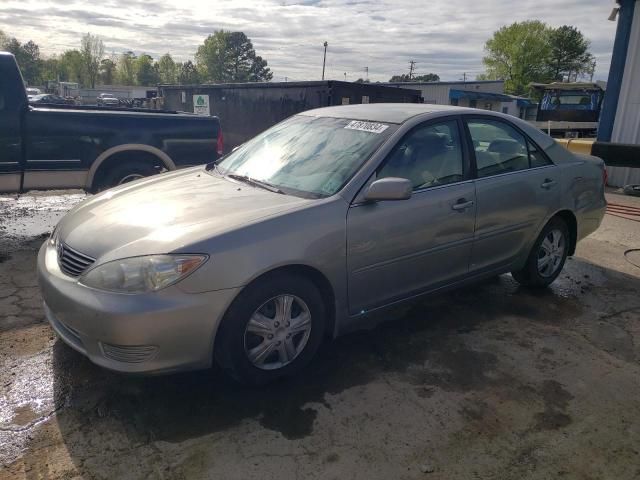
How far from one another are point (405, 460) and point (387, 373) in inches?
30.7

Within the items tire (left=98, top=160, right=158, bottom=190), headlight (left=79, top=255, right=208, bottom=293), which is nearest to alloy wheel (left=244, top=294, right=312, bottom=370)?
headlight (left=79, top=255, right=208, bottom=293)

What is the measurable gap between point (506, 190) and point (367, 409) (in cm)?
211

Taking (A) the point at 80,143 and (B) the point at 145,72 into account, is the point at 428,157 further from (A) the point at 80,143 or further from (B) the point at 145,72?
(B) the point at 145,72

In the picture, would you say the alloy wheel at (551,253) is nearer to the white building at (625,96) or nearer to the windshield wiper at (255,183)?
the windshield wiper at (255,183)

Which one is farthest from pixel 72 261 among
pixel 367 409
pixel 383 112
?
pixel 383 112

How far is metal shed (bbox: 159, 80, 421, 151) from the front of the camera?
10586 millimetres

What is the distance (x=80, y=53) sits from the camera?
9050cm

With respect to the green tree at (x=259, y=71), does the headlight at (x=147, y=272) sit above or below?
below

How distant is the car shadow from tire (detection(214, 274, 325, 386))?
0.15 m

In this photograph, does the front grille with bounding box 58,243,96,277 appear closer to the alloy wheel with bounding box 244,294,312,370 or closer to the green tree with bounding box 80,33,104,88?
the alloy wheel with bounding box 244,294,312,370

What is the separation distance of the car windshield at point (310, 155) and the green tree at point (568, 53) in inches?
2911

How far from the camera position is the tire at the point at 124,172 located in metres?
6.12

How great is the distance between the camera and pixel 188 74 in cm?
9888

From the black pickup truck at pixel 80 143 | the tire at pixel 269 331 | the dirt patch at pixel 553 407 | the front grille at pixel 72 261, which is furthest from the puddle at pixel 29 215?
the dirt patch at pixel 553 407
